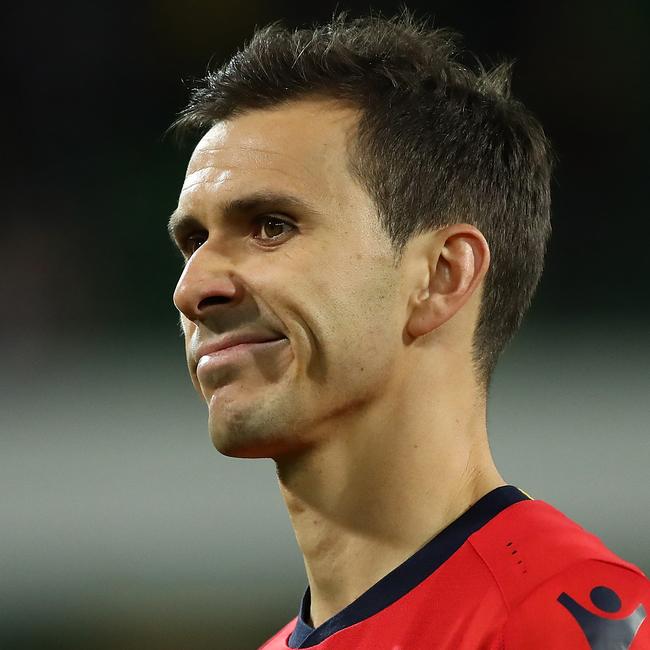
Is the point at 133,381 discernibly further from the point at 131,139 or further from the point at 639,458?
the point at 639,458

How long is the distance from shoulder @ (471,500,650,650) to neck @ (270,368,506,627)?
124 mm

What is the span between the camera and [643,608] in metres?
1.80

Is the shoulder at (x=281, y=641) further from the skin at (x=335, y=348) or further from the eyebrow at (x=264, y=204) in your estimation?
the eyebrow at (x=264, y=204)

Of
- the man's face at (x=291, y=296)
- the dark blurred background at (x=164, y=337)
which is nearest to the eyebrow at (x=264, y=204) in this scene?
the man's face at (x=291, y=296)

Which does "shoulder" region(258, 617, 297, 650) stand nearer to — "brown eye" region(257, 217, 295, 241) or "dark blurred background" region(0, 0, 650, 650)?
"brown eye" region(257, 217, 295, 241)

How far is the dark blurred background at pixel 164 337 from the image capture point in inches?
196

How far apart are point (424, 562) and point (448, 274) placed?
1.80ft

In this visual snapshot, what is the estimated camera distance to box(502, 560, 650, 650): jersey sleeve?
5.65ft

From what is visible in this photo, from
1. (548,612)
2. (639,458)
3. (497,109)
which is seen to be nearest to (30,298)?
(639,458)

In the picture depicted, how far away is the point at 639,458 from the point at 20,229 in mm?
3275

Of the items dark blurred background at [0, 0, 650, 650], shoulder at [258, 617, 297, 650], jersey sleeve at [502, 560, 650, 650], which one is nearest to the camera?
jersey sleeve at [502, 560, 650, 650]

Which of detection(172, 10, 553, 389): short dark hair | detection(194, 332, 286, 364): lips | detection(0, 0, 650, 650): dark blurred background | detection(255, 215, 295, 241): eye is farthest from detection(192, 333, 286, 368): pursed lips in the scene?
detection(0, 0, 650, 650): dark blurred background

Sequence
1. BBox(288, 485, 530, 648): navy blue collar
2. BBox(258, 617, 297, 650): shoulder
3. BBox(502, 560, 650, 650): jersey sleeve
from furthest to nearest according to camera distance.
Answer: BBox(258, 617, 297, 650): shoulder, BBox(288, 485, 530, 648): navy blue collar, BBox(502, 560, 650, 650): jersey sleeve

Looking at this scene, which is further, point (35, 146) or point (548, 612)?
point (35, 146)
